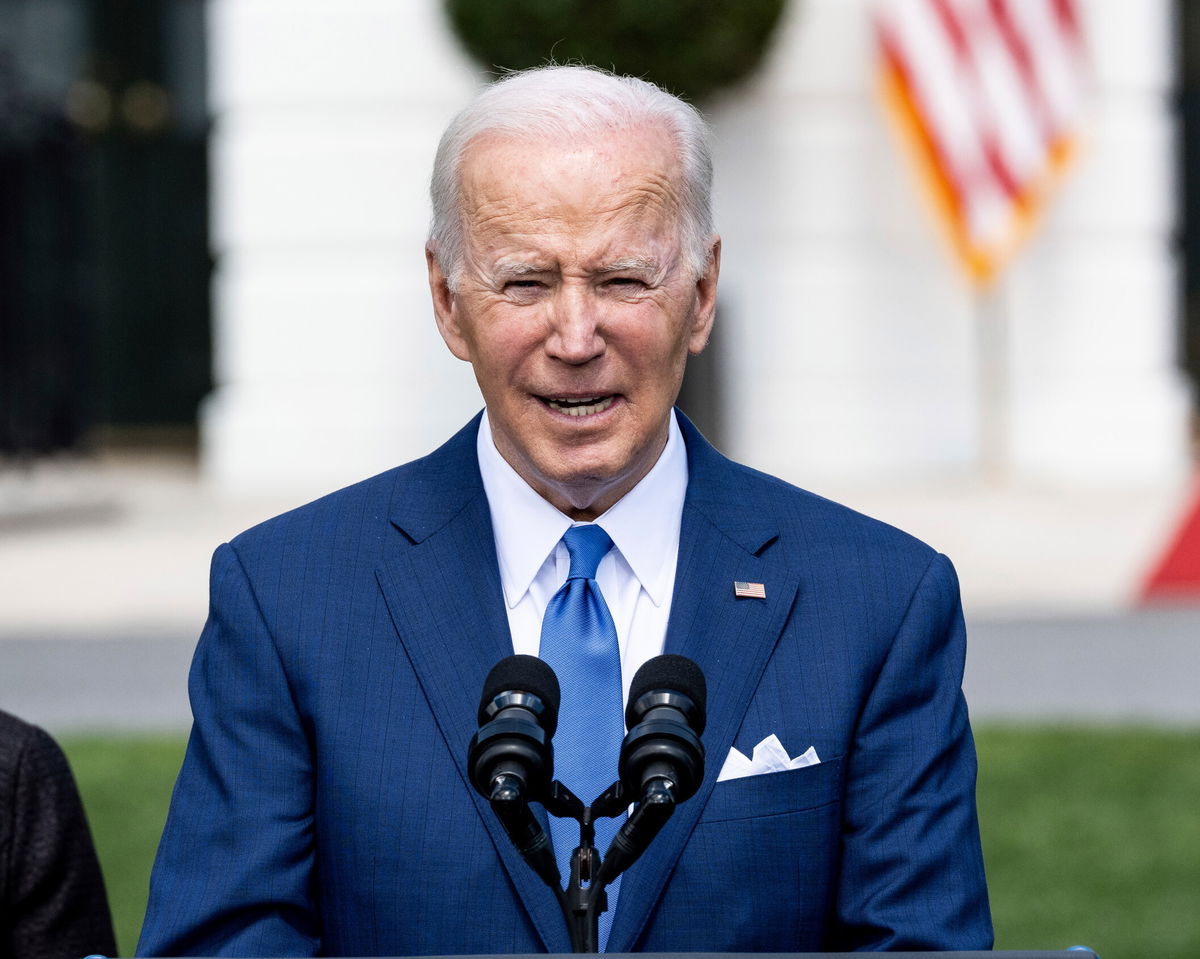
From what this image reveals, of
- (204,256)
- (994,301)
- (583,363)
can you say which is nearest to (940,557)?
(583,363)

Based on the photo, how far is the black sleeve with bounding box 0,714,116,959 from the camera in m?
2.88

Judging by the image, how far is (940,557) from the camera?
2803 millimetres

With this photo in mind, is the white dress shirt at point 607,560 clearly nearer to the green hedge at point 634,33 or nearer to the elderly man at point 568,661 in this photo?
the elderly man at point 568,661

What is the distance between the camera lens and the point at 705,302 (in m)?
2.74

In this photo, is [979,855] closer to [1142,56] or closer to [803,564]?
[803,564]

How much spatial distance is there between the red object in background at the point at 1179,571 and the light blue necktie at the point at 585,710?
7.62m

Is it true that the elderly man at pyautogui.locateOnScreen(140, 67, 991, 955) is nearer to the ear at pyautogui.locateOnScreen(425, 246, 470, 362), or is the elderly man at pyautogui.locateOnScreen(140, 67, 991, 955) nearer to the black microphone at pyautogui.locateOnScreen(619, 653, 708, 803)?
the ear at pyautogui.locateOnScreen(425, 246, 470, 362)

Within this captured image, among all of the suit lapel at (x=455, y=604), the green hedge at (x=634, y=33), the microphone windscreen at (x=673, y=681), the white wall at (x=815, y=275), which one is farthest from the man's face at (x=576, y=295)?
the white wall at (x=815, y=275)

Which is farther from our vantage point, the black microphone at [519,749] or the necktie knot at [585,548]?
the necktie knot at [585,548]

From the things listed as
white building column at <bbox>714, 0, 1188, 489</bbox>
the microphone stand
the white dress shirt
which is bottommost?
the microphone stand

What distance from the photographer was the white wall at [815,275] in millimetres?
13070

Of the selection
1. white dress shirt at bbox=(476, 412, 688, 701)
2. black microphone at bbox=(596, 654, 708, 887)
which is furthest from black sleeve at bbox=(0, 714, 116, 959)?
black microphone at bbox=(596, 654, 708, 887)

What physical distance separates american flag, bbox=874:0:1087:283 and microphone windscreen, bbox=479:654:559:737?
36.2 feet

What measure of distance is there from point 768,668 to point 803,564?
6.5 inches
